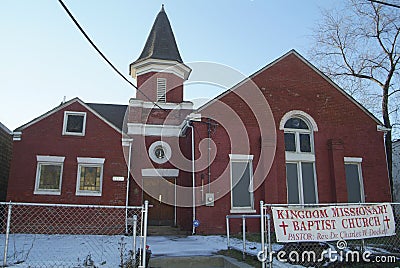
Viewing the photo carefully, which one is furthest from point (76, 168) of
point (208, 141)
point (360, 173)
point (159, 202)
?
point (360, 173)

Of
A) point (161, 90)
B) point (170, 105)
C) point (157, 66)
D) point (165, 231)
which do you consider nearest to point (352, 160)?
point (165, 231)

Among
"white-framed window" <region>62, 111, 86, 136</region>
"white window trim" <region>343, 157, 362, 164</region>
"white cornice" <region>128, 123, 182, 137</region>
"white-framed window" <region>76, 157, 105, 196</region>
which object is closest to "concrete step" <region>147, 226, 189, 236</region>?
"white-framed window" <region>76, 157, 105, 196</region>

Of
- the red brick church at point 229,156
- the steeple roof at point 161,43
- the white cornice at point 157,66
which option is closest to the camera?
the red brick church at point 229,156

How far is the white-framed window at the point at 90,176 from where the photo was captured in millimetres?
13845

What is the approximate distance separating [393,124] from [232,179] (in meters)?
11.2

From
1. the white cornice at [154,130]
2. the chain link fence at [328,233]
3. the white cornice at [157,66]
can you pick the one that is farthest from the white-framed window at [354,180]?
the white cornice at [157,66]

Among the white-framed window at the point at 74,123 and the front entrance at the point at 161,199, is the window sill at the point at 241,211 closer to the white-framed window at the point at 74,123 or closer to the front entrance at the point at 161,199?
the front entrance at the point at 161,199

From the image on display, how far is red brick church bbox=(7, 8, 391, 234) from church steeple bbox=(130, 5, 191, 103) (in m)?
2.89

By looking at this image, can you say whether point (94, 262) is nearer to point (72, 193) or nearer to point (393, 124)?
point (72, 193)

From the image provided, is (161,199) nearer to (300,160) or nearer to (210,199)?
(210,199)

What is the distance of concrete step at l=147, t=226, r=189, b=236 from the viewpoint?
1396 centimetres

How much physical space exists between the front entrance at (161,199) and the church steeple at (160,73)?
4.49 metres

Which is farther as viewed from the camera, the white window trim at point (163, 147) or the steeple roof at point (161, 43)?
the steeple roof at point (161, 43)

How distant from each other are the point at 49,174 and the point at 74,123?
2.32 metres
